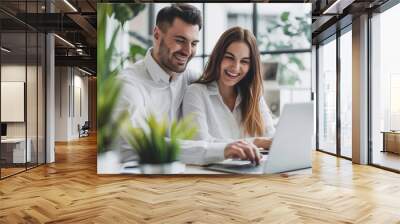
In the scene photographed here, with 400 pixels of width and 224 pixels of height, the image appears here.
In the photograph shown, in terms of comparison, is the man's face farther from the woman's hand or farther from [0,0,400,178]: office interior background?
the woman's hand

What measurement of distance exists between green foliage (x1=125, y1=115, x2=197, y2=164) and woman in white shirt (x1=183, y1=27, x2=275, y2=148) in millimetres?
194

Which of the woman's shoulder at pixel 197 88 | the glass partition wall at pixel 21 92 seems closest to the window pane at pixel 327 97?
the woman's shoulder at pixel 197 88

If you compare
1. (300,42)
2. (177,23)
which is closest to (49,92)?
(177,23)

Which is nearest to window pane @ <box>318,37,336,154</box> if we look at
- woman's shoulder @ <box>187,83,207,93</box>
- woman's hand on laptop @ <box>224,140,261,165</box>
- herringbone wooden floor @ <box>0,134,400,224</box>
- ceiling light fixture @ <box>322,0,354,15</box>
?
ceiling light fixture @ <box>322,0,354,15</box>

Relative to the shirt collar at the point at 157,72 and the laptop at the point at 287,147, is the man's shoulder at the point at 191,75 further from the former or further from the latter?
the laptop at the point at 287,147

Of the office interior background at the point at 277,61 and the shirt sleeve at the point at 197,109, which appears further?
the office interior background at the point at 277,61

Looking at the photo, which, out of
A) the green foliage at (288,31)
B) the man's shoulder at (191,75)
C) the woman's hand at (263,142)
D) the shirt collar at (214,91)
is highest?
the green foliage at (288,31)

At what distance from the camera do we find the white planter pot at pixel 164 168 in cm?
627

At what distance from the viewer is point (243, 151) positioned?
618cm

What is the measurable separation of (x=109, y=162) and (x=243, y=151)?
2178mm

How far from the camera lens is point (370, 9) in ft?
24.9

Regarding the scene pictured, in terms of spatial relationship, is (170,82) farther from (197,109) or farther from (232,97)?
(232,97)

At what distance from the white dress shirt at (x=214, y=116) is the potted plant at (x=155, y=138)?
0.16 m

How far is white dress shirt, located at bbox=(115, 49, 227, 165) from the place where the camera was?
6.20m
